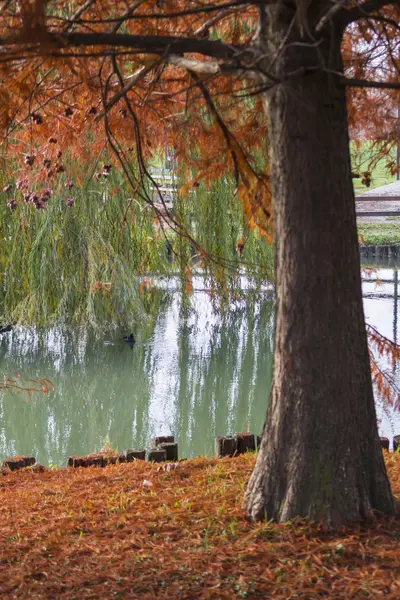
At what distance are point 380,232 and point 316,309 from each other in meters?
20.3

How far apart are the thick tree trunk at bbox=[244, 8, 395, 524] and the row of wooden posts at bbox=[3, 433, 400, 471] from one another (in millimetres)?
1302

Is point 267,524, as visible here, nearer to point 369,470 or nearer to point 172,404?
point 369,470

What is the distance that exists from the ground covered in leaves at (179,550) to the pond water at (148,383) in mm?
3735

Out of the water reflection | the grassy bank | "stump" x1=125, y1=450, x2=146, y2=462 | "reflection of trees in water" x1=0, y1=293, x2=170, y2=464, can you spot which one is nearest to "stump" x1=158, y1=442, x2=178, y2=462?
"stump" x1=125, y1=450, x2=146, y2=462

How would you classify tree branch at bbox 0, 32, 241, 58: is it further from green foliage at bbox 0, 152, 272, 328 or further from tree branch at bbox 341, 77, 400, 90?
green foliage at bbox 0, 152, 272, 328

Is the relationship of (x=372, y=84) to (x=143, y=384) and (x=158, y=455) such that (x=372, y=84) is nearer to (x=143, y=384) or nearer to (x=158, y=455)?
(x=158, y=455)

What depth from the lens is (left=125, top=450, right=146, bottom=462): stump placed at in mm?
4633

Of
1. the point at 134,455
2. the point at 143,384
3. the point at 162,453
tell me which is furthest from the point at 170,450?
the point at 143,384

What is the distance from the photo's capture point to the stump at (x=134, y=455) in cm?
463

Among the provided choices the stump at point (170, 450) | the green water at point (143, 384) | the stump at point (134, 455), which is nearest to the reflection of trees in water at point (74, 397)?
the green water at point (143, 384)

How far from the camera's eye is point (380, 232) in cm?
2270

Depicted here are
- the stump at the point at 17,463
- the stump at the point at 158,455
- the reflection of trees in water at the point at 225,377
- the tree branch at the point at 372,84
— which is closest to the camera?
the tree branch at the point at 372,84

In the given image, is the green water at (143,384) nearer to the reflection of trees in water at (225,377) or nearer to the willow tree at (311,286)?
the reflection of trees in water at (225,377)

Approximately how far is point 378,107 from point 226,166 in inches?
39.1
